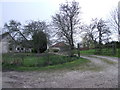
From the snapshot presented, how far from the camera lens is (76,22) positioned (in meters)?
21.6

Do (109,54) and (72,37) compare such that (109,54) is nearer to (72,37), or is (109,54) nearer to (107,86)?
(72,37)

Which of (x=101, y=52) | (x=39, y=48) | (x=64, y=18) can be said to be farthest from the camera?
(x=39, y=48)

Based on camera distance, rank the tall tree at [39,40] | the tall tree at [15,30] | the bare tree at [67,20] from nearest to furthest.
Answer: the bare tree at [67,20], the tall tree at [39,40], the tall tree at [15,30]

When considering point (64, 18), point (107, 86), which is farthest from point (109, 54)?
point (107, 86)

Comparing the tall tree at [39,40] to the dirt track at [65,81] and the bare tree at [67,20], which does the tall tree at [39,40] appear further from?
the dirt track at [65,81]

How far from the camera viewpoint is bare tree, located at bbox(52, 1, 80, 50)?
20.9 metres

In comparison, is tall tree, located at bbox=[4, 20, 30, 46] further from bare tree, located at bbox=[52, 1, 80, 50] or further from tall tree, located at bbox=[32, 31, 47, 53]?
bare tree, located at bbox=[52, 1, 80, 50]

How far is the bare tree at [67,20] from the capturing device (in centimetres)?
2092

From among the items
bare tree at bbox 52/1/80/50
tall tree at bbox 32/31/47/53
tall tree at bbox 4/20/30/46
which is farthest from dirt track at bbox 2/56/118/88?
tall tree at bbox 4/20/30/46

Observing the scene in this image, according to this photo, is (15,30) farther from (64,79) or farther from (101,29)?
(64,79)

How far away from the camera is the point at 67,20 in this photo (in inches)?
828

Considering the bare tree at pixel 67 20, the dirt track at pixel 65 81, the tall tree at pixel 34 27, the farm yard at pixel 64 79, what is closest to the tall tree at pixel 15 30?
the tall tree at pixel 34 27

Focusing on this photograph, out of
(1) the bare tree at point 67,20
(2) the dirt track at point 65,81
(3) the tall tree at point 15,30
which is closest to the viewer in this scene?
(2) the dirt track at point 65,81

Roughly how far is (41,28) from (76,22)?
1084 cm
